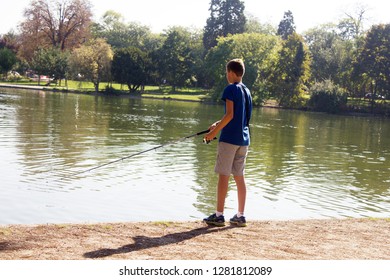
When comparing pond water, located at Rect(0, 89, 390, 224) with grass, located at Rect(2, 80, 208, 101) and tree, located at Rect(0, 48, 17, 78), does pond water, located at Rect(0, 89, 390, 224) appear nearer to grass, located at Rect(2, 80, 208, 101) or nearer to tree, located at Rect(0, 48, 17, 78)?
grass, located at Rect(2, 80, 208, 101)

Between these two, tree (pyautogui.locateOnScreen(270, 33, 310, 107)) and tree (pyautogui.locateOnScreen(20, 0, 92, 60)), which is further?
tree (pyautogui.locateOnScreen(20, 0, 92, 60))

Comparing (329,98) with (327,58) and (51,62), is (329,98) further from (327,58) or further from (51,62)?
(51,62)

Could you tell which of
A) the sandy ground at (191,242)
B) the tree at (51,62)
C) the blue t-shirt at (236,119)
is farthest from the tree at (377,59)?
the blue t-shirt at (236,119)

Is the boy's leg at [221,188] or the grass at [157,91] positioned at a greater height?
the grass at [157,91]

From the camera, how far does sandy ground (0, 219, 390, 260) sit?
19.1ft

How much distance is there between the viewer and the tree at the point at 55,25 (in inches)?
3452

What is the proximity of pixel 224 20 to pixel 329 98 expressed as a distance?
95.7 ft

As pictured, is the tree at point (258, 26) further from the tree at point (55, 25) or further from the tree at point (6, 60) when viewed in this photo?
the tree at point (6, 60)

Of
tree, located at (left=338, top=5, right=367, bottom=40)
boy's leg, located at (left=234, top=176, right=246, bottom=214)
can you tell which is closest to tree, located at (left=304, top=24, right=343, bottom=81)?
tree, located at (left=338, top=5, right=367, bottom=40)

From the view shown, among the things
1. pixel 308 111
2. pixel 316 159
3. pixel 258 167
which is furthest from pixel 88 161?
pixel 308 111

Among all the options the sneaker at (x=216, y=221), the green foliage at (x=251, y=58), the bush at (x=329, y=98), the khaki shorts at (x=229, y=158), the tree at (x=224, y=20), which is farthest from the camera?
the tree at (x=224, y=20)

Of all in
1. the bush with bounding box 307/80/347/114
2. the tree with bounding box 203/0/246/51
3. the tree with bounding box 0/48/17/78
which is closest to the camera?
the bush with bounding box 307/80/347/114

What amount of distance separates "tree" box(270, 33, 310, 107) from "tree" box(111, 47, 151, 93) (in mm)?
17942

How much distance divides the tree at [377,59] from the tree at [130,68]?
27.7 meters
